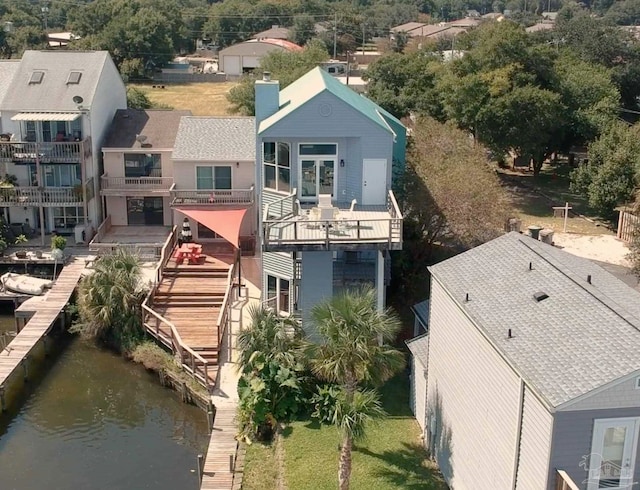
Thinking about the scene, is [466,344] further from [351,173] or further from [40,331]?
[40,331]

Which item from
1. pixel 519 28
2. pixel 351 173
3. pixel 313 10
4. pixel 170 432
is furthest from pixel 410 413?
pixel 313 10

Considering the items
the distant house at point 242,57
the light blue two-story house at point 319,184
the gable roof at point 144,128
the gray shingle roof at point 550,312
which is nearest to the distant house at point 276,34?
the distant house at point 242,57

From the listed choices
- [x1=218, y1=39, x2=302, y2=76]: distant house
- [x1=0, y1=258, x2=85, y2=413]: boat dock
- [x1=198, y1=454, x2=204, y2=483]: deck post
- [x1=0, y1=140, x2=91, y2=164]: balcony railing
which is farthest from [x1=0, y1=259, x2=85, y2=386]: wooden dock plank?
[x1=218, y1=39, x2=302, y2=76]: distant house

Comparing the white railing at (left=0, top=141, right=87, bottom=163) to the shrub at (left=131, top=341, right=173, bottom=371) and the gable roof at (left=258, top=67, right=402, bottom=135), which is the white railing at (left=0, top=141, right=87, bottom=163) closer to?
the gable roof at (left=258, top=67, right=402, bottom=135)

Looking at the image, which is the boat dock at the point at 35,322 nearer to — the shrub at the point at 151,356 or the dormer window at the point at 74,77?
the shrub at the point at 151,356

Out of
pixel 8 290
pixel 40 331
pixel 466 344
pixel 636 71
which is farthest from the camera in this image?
pixel 636 71

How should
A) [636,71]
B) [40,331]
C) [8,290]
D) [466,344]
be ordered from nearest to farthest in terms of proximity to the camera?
[466,344], [40,331], [8,290], [636,71]
